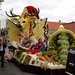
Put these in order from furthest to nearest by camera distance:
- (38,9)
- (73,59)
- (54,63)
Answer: (38,9) → (54,63) → (73,59)

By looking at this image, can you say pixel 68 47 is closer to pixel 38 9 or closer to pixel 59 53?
pixel 59 53

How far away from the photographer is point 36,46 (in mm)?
13438

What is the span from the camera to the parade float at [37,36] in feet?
33.3

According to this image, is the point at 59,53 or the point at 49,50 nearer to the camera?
the point at 59,53

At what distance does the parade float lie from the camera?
10.1 meters

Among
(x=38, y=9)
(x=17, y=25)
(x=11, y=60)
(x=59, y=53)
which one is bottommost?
(x=11, y=60)

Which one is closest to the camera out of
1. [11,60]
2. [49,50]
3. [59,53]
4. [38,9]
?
[59,53]

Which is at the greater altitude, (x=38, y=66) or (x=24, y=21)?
(x=24, y=21)

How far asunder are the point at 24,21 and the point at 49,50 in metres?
4.32

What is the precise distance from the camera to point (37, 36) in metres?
16.2

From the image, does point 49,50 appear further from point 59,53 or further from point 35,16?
point 35,16

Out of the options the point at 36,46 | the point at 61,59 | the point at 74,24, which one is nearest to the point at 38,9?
the point at 36,46

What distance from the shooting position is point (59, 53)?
10.6 m

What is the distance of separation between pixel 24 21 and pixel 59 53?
5230mm
